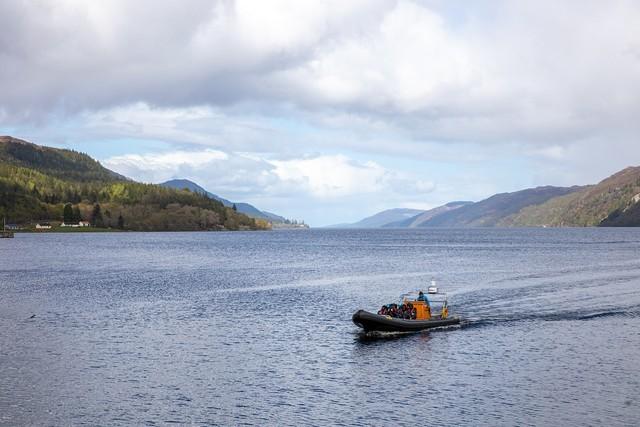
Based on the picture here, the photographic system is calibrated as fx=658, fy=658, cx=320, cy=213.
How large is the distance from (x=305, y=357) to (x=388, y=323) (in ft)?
43.7

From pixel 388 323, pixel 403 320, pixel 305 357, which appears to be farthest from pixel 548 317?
pixel 305 357

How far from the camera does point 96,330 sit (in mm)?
70250

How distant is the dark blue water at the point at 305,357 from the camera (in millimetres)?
42688

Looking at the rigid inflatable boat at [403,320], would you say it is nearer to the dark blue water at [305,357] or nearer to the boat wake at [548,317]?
the dark blue water at [305,357]

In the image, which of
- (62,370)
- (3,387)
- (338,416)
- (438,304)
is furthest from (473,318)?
(3,387)

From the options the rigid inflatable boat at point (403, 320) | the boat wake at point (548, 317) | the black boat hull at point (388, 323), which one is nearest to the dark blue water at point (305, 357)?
the boat wake at point (548, 317)

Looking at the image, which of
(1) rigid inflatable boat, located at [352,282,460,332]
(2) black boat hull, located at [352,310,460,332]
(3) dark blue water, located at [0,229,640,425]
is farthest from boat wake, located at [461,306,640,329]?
(2) black boat hull, located at [352,310,460,332]

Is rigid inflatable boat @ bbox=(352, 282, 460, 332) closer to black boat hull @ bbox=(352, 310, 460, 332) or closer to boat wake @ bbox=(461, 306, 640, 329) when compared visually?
black boat hull @ bbox=(352, 310, 460, 332)

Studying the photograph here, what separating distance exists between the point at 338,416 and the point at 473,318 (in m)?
42.7

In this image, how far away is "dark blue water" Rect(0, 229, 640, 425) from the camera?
42688mm

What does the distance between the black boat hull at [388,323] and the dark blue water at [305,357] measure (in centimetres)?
135

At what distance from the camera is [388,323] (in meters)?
67.9

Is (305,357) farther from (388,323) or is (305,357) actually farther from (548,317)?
(548,317)

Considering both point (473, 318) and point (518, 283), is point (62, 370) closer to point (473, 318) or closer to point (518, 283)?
point (473, 318)
